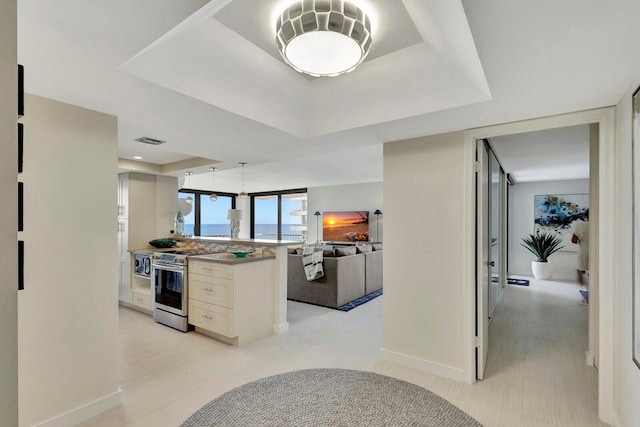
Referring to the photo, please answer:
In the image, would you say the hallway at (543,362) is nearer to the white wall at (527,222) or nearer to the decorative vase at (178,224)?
the white wall at (527,222)


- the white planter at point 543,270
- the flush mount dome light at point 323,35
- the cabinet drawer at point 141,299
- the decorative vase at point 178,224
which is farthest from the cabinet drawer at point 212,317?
the white planter at point 543,270

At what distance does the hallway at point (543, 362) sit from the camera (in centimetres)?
222

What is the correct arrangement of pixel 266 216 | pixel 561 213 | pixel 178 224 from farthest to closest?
pixel 266 216 → pixel 561 213 → pixel 178 224

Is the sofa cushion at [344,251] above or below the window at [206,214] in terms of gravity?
below

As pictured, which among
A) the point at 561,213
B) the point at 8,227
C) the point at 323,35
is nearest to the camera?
the point at 8,227

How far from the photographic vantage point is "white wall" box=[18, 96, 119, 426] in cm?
195

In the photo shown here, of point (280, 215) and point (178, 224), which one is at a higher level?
point (280, 215)

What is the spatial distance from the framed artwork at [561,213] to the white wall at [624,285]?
19.9ft

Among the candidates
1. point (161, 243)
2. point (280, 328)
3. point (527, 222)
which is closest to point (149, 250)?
point (161, 243)

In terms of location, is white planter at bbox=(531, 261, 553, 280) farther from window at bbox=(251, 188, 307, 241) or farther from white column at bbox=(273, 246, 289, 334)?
window at bbox=(251, 188, 307, 241)

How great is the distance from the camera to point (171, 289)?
3.95 m

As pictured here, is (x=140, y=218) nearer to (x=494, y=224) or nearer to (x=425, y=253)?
(x=425, y=253)

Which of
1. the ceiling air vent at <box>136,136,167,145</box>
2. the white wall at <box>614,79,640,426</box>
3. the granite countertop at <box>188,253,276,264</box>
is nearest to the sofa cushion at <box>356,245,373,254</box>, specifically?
the granite countertop at <box>188,253,276,264</box>

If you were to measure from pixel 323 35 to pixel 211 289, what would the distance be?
116 inches
